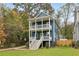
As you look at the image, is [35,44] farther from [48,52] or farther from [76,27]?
[76,27]

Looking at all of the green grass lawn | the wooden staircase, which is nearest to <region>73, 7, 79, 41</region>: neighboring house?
the green grass lawn

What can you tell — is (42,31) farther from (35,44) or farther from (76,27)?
(76,27)

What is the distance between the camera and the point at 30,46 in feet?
58.7

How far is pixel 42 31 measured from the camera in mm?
17906

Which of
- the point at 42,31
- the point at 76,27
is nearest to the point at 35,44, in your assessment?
the point at 42,31

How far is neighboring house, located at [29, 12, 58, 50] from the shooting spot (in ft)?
58.6

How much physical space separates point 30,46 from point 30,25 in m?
0.25

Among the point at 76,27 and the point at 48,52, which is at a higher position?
the point at 76,27

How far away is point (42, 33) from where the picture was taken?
17.9 meters

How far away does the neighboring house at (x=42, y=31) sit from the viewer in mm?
17875

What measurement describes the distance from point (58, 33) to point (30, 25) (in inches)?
13.7

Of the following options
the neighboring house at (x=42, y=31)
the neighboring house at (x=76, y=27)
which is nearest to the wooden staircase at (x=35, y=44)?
the neighboring house at (x=42, y=31)

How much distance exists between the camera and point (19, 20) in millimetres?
17891

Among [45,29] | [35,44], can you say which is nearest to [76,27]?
[45,29]
